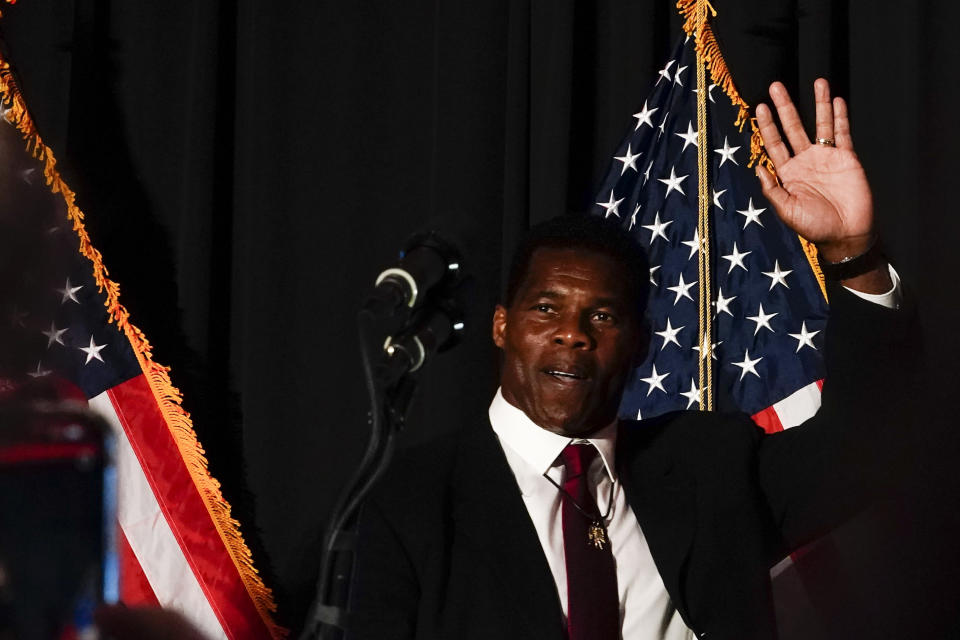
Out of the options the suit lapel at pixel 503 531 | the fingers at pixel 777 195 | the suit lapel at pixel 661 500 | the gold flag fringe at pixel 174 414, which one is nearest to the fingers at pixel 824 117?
the fingers at pixel 777 195

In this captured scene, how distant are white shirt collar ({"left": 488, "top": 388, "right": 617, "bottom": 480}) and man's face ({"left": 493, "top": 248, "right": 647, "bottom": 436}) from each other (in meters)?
0.01

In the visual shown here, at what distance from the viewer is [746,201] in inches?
89.4

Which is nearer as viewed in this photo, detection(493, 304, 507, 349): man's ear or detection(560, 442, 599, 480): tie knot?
detection(560, 442, 599, 480): tie knot

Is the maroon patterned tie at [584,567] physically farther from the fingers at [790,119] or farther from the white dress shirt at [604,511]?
the fingers at [790,119]

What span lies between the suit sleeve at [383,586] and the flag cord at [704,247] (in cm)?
85

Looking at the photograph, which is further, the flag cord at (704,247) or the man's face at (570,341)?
the flag cord at (704,247)

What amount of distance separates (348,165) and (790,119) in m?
1.14

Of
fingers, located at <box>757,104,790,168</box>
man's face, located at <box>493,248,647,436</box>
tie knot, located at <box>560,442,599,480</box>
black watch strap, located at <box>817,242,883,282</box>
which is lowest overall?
tie knot, located at <box>560,442,599,480</box>

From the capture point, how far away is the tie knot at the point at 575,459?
1732mm

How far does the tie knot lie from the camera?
5.68 feet

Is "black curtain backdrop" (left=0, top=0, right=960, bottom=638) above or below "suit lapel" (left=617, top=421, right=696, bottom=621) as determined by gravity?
above

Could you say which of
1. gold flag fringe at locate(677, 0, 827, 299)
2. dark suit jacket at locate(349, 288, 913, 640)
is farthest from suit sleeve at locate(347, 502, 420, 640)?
gold flag fringe at locate(677, 0, 827, 299)

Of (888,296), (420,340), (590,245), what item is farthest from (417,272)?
(888,296)

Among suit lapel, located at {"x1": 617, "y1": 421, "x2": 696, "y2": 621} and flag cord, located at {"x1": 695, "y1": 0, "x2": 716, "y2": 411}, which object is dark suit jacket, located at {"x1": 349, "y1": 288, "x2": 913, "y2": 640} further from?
flag cord, located at {"x1": 695, "y1": 0, "x2": 716, "y2": 411}
